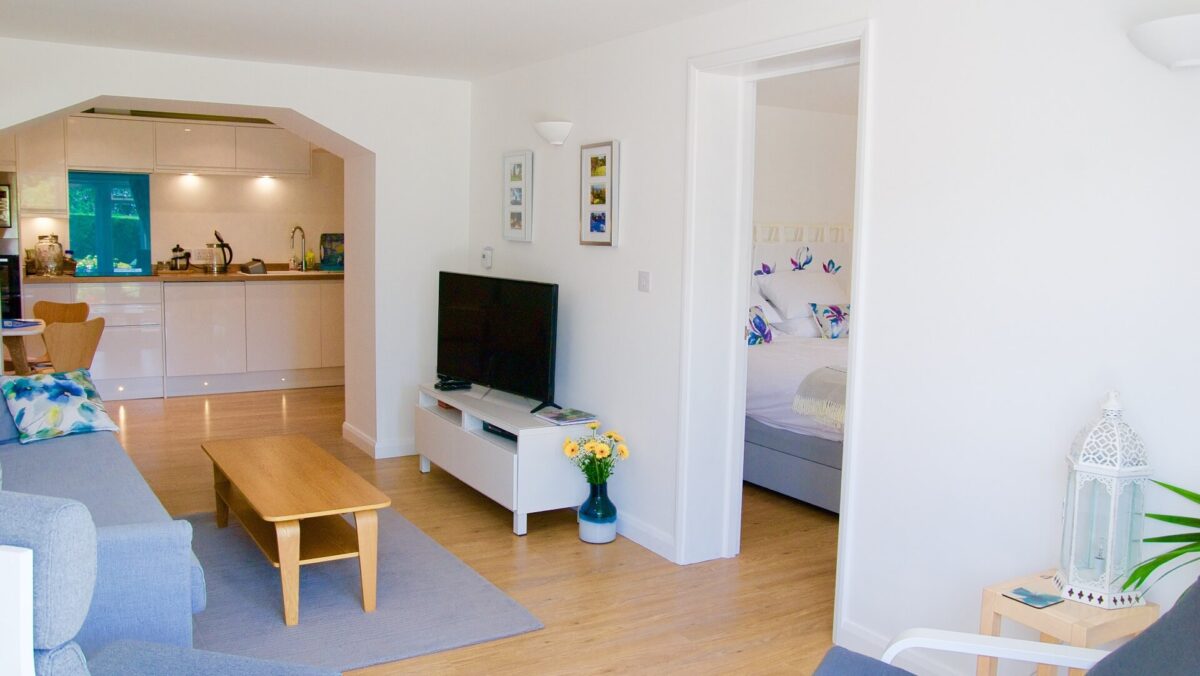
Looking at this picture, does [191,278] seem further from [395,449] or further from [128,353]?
[395,449]

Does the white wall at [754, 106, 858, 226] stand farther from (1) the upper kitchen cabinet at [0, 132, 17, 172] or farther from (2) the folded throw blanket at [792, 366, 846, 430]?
(1) the upper kitchen cabinet at [0, 132, 17, 172]

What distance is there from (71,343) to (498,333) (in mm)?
2616

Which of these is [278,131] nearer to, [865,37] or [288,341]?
[288,341]

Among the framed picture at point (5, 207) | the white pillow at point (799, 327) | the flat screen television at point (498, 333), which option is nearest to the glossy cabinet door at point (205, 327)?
the framed picture at point (5, 207)

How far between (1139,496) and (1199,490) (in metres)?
0.14

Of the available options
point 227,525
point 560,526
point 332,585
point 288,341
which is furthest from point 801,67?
point 288,341

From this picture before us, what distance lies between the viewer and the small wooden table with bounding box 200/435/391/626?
3.53 meters

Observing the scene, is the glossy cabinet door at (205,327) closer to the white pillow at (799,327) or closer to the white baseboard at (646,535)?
the white pillow at (799,327)

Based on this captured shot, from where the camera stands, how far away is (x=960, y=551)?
3.02 m

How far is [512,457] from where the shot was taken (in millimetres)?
4562

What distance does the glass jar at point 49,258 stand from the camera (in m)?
7.42

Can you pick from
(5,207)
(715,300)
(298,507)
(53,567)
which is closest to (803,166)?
(715,300)

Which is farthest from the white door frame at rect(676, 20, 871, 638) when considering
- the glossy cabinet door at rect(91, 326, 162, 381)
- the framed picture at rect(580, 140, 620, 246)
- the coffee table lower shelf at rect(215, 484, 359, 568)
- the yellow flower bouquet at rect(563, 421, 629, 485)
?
the glossy cabinet door at rect(91, 326, 162, 381)

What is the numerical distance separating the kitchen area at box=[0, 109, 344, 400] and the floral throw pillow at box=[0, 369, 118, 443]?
2.84 meters
